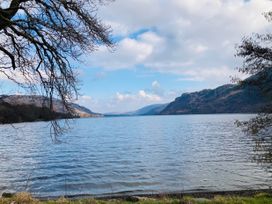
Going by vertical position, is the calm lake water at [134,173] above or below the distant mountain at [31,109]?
below

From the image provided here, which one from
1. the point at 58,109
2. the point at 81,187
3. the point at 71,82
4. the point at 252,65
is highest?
the point at 252,65

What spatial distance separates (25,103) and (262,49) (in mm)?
12111

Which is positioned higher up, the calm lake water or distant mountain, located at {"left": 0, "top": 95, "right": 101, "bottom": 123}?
distant mountain, located at {"left": 0, "top": 95, "right": 101, "bottom": 123}

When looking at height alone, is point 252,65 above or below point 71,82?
above

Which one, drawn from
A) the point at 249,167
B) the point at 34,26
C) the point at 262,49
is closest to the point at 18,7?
the point at 34,26

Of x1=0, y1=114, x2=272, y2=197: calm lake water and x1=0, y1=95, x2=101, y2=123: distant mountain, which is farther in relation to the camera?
x1=0, y1=114, x2=272, y2=197: calm lake water

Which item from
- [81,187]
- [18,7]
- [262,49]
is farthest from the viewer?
[81,187]

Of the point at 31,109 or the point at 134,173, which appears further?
the point at 134,173

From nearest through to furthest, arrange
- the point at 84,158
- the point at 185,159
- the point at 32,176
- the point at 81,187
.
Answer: the point at 81,187, the point at 32,176, the point at 185,159, the point at 84,158

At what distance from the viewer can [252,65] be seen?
20234 mm

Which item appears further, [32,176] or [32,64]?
[32,176]

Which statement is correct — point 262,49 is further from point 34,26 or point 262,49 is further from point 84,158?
point 84,158

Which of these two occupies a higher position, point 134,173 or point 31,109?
point 31,109

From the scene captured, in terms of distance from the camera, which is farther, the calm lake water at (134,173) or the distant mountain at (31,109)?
the calm lake water at (134,173)
